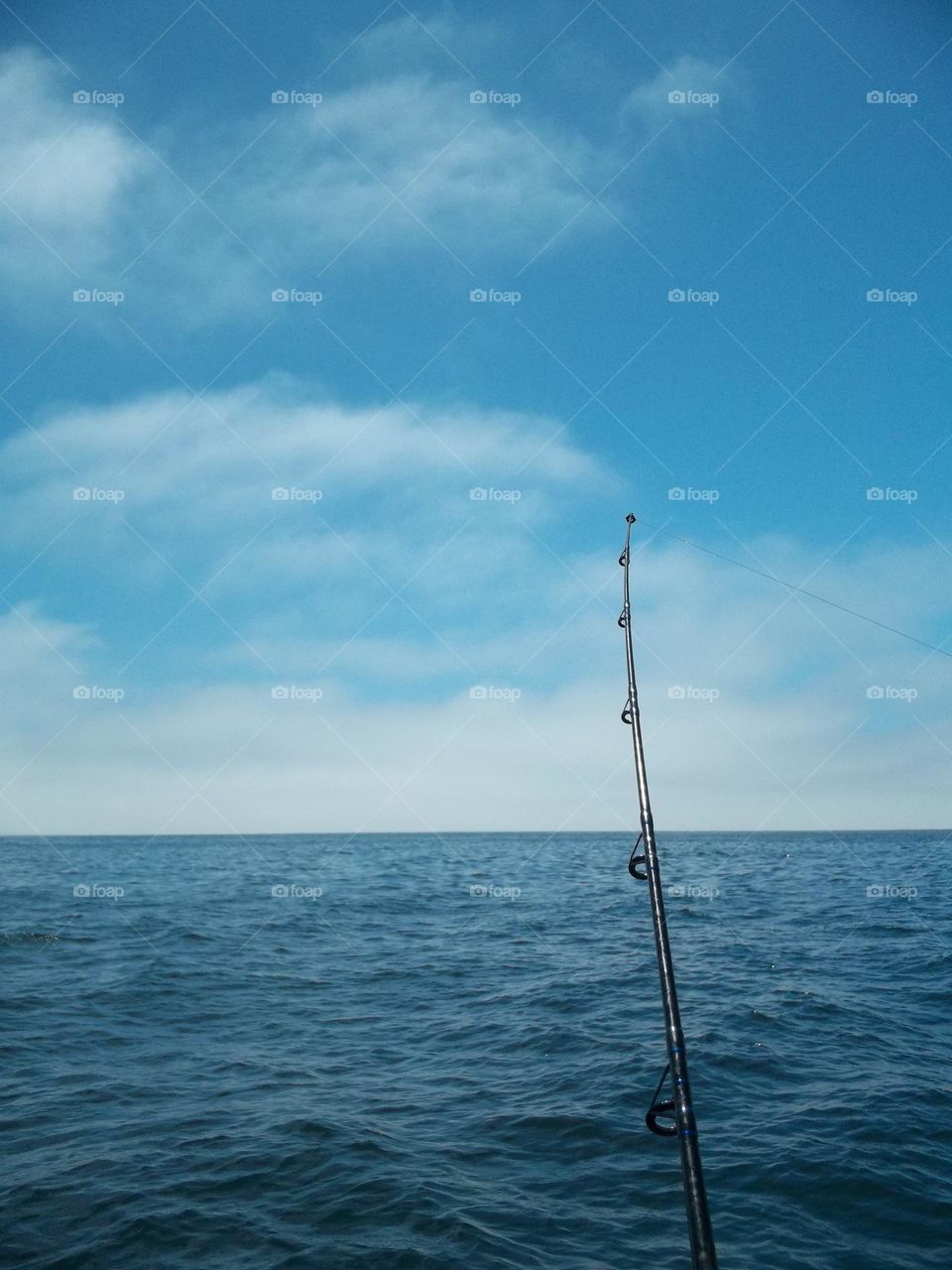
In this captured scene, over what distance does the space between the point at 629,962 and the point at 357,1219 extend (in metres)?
12.2

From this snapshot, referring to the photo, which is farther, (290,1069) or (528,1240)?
(290,1069)

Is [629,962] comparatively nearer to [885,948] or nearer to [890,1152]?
[885,948]

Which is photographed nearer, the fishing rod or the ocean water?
the fishing rod

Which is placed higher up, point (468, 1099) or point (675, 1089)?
point (675, 1089)

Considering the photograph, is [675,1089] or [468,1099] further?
[468,1099]

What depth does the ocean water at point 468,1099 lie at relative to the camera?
7117 millimetres

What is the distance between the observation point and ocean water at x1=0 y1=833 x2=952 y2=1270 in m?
7.12

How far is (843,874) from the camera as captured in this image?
41.9 m

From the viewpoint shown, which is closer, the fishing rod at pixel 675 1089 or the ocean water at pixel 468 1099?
the fishing rod at pixel 675 1089

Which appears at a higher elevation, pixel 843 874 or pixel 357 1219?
pixel 357 1219

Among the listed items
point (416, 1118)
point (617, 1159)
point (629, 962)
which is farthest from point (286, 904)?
point (617, 1159)

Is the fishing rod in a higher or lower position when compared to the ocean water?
higher

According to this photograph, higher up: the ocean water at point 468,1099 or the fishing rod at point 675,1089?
the fishing rod at point 675,1089

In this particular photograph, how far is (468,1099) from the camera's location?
10359 mm
